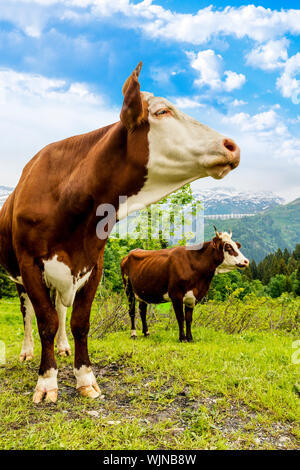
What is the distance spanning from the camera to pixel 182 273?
300 inches

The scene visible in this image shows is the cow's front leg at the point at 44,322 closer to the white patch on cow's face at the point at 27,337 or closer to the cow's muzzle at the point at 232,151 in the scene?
the white patch on cow's face at the point at 27,337

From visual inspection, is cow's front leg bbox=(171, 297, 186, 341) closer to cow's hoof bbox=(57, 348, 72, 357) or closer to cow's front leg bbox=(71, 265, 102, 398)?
cow's hoof bbox=(57, 348, 72, 357)

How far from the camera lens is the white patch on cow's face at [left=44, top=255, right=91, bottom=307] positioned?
11.3 ft

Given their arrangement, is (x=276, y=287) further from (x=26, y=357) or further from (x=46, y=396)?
(x=46, y=396)

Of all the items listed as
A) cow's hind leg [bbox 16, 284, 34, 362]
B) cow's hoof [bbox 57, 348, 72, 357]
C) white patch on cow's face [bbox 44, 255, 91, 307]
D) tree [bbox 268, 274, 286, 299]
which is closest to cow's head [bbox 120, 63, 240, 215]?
white patch on cow's face [bbox 44, 255, 91, 307]

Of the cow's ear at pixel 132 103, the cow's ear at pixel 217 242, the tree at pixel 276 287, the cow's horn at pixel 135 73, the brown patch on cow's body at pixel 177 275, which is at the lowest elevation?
the tree at pixel 276 287

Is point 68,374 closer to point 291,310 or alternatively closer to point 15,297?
point 291,310

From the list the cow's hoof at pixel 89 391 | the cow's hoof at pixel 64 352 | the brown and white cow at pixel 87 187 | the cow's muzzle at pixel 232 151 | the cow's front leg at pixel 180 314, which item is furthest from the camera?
the cow's front leg at pixel 180 314

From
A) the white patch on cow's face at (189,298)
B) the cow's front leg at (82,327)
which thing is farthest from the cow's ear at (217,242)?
the cow's front leg at (82,327)

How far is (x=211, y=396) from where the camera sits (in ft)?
12.3

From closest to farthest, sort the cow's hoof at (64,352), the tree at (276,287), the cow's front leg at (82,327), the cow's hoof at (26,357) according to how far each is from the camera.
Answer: the cow's front leg at (82,327) < the cow's hoof at (26,357) < the cow's hoof at (64,352) < the tree at (276,287)

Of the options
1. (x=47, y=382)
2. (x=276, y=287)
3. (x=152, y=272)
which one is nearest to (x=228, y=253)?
(x=152, y=272)

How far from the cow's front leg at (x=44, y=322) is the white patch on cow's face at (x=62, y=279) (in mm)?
84

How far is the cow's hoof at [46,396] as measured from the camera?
346 cm
